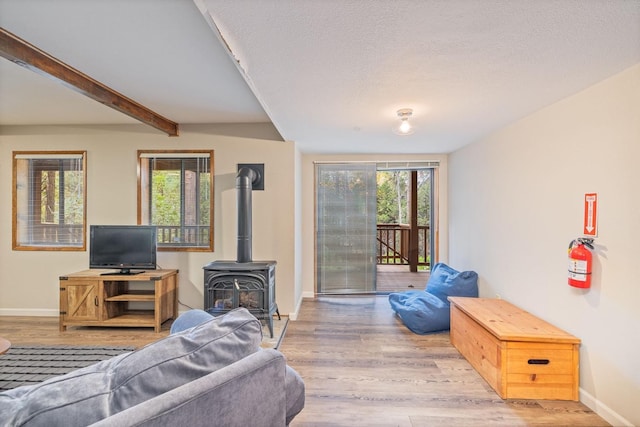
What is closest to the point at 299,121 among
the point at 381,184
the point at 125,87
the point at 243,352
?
the point at 125,87

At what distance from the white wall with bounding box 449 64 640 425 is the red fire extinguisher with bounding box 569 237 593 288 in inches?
2.0

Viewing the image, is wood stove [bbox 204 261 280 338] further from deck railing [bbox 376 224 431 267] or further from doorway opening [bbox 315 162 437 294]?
deck railing [bbox 376 224 431 267]

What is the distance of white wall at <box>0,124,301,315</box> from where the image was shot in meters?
3.63

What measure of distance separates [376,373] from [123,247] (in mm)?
3075

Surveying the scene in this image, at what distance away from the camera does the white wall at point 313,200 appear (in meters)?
4.52

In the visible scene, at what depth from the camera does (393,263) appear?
7.05 metres

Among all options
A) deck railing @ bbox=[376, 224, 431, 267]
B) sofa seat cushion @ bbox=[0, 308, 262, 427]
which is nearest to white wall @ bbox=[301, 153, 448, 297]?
deck railing @ bbox=[376, 224, 431, 267]

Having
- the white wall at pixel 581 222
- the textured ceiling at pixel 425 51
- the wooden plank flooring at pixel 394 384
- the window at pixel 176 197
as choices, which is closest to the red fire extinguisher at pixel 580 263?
the white wall at pixel 581 222

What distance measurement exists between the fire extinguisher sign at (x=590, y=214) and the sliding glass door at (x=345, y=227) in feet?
9.10

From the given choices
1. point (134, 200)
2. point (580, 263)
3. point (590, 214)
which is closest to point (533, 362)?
point (580, 263)

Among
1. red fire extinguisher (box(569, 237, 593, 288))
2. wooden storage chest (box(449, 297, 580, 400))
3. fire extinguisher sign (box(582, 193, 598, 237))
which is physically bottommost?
wooden storage chest (box(449, 297, 580, 400))

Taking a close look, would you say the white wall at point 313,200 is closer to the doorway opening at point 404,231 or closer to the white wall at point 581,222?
the doorway opening at point 404,231

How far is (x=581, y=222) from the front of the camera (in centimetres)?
204

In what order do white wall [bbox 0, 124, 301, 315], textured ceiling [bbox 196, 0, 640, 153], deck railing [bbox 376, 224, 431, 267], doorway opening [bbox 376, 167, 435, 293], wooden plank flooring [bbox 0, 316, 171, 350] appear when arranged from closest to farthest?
1. textured ceiling [bbox 196, 0, 640, 153]
2. wooden plank flooring [bbox 0, 316, 171, 350]
3. white wall [bbox 0, 124, 301, 315]
4. doorway opening [bbox 376, 167, 435, 293]
5. deck railing [bbox 376, 224, 431, 267]
